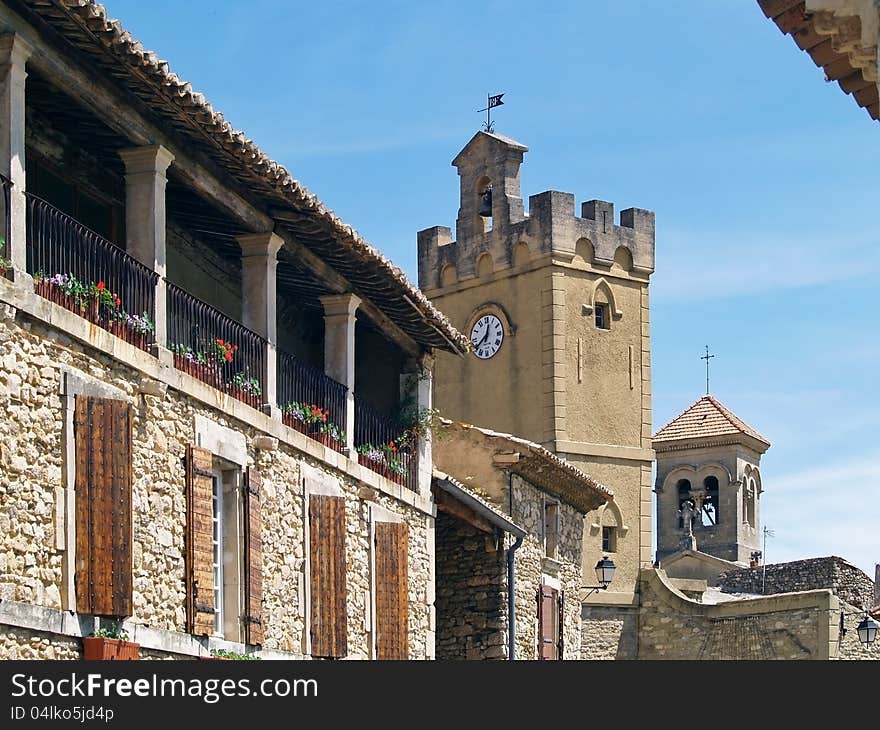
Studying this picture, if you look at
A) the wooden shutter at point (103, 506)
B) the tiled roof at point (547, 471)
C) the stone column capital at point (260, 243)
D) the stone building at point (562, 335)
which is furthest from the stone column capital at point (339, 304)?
the stone building at point (562, 335)

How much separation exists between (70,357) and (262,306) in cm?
439

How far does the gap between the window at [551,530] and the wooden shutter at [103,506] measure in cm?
1535

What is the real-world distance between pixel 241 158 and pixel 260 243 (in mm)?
1795

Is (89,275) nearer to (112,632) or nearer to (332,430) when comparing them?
(112,632)

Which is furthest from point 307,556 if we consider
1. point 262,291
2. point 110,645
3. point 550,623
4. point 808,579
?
point 808,579

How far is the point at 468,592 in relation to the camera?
26.4m

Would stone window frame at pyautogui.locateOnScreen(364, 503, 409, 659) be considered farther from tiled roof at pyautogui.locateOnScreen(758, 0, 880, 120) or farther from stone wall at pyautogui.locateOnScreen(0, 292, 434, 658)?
tiled roof at pyautogui.locateOnScreen(758, 0, 880, 120)

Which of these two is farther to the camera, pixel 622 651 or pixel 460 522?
pixel 622 651

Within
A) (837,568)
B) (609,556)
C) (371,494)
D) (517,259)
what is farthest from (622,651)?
(371,494)

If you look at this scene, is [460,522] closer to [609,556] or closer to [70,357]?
[70,357]

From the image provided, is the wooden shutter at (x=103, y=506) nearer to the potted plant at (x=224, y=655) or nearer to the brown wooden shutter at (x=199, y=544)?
the brown wooden shutter at (x=199, y=544)

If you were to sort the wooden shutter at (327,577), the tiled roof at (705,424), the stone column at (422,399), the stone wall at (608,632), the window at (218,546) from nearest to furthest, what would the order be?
the window at (218,546), the wooden shutter at (327,577), the stone column at (422,399), the stone wall at (608,632), the tiled roof at (705,424)

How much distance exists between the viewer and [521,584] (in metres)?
27.6

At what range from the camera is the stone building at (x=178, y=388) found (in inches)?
566
